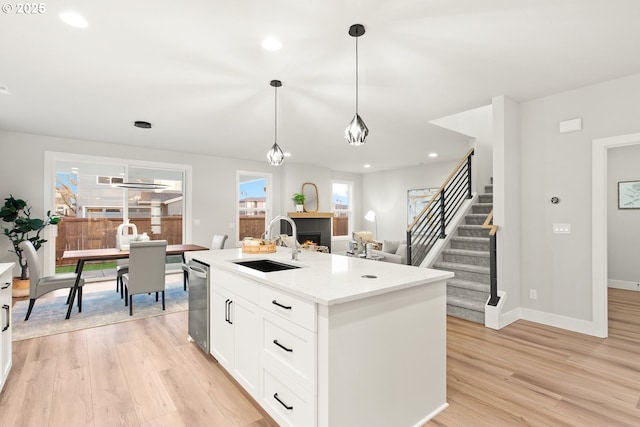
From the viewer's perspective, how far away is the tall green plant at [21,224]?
476cm

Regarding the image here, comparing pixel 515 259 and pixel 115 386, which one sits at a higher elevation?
pixel 515 259

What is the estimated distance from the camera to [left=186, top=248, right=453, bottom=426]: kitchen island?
148 cm

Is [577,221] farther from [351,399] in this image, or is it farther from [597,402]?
[351,399]

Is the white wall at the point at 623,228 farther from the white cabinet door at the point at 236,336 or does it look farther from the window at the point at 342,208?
the white cabinet door at the point at 236,336

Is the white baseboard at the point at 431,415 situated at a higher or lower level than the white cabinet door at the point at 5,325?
lower

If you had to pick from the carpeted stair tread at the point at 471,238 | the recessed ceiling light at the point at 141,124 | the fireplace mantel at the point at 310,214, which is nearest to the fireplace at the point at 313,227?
the fireplace mantel at the point at 310,214

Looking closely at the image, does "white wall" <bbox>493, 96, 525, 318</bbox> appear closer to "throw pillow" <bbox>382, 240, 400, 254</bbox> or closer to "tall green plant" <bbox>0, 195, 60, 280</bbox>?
"throw pillow" <bbox>382, 240, 400, 254</bbox>

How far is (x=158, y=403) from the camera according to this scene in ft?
6.85

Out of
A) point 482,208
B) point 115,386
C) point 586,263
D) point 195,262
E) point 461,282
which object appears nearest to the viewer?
point 115,386

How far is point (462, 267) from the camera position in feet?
13.8

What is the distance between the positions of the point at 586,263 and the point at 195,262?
403 centimetres

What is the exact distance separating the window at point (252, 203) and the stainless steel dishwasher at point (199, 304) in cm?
451

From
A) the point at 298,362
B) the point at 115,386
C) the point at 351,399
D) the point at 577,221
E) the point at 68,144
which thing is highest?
the point at 68,144

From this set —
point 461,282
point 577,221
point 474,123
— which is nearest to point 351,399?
point 461,282
